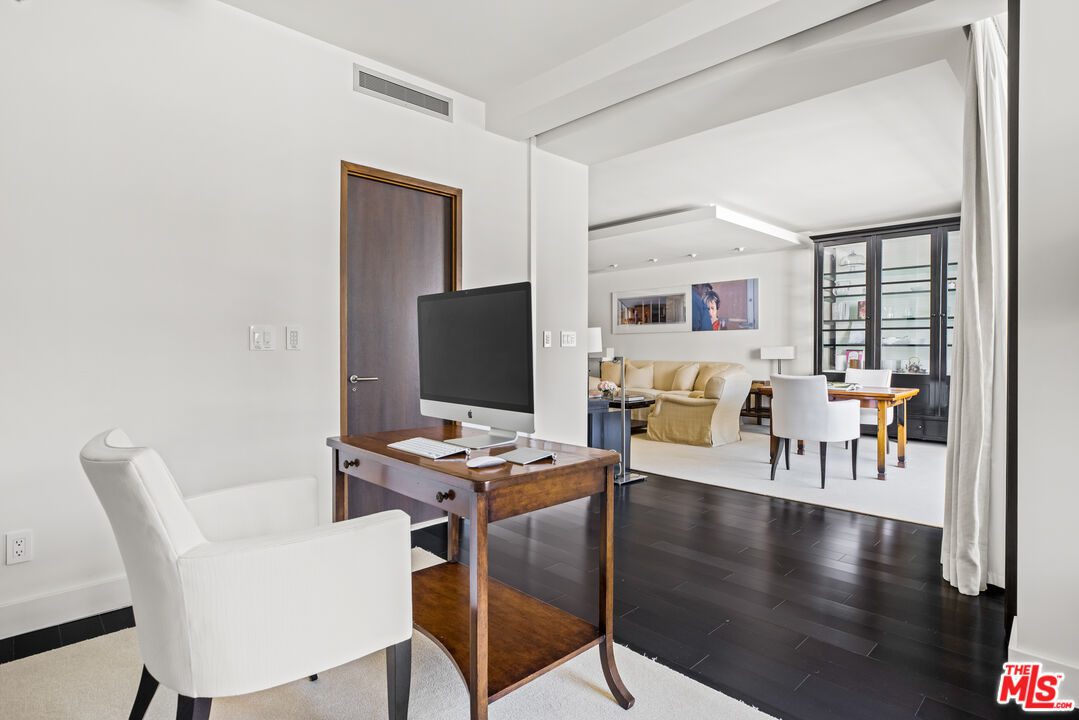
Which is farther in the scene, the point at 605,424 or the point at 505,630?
the point at 605,424

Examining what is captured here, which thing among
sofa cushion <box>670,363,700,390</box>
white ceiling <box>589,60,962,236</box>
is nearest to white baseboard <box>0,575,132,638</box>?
white ceiling <box>589,60,962,236</box>

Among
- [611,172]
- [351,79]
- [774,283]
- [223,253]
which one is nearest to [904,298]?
[774,283]

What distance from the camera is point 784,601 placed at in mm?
2484

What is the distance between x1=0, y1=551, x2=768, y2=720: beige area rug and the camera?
1697 millimetres

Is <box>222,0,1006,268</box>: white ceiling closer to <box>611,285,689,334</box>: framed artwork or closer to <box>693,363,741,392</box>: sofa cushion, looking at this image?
<box>693,363,741,392</box>: sofa cushion

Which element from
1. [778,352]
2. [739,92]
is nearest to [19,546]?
[739,92]

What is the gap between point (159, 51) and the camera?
97.4 inches

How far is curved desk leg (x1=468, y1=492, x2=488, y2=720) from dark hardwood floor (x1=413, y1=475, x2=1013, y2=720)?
2.68ft

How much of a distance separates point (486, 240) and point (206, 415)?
192 centimetres

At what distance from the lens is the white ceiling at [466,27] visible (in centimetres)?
265

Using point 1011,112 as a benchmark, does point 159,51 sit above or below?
above

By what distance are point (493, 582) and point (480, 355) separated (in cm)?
88

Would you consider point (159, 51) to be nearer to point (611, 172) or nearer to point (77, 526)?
point (77, 526)

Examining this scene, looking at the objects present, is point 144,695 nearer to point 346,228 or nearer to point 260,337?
point 260,337
